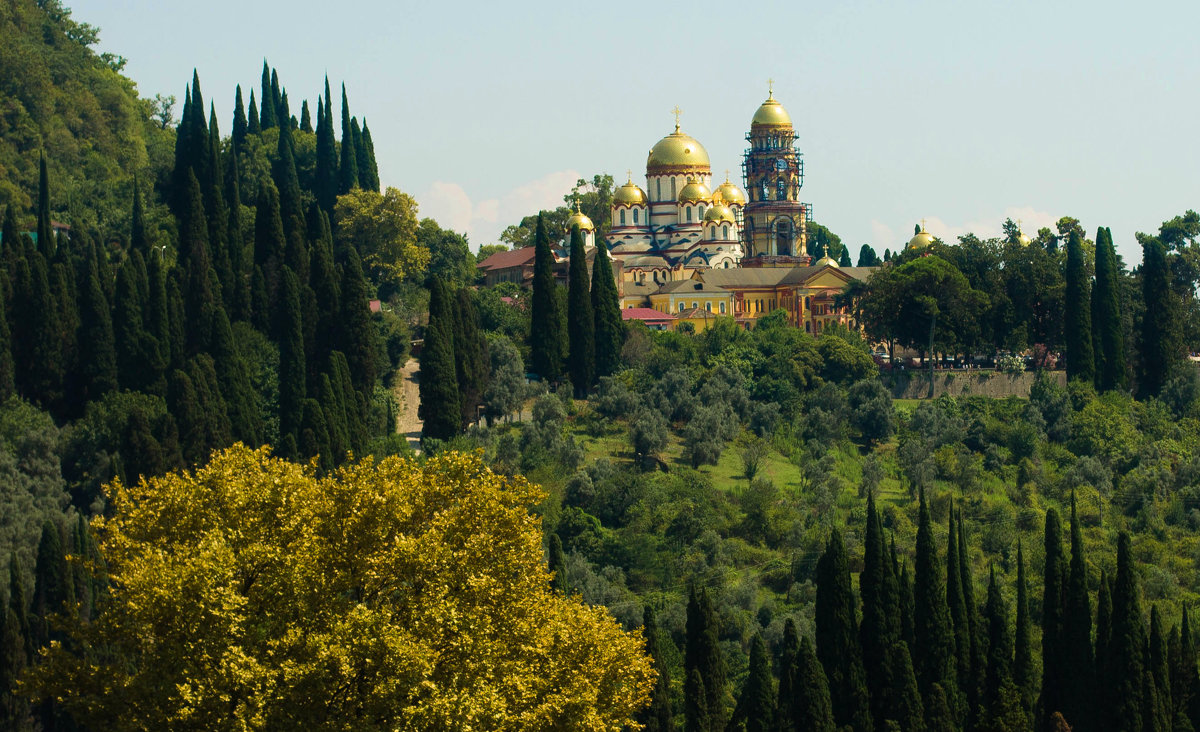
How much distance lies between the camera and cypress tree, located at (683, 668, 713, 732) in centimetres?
3697

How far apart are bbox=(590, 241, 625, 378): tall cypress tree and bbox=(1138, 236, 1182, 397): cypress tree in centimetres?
1815

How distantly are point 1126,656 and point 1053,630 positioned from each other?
10.0 feet

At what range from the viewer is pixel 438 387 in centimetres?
5944

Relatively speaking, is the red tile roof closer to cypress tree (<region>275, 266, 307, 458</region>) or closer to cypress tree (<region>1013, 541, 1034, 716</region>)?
cypress tree (<region>275, 266, 307, 458</region>)

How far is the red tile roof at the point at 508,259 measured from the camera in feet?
314

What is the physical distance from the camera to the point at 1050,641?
3934 cm

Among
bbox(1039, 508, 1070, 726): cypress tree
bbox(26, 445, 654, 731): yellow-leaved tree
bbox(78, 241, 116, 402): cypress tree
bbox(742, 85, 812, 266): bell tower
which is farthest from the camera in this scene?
bbox(742, 85, 812, 266): bell tower

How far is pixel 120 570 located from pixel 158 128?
88.8 meters

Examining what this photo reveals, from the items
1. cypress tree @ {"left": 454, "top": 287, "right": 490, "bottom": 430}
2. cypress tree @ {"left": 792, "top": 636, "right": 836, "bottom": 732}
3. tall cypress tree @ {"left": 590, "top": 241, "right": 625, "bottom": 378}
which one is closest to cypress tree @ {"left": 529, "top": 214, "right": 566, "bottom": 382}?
tall cypress tree @ {"left": 590, "top": 241, "right": 625, "bottom": 378}

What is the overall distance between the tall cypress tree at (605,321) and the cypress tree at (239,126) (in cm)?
2428

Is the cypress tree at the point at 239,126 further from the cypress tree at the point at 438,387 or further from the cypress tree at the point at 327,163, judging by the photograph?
the cypress tree at the point at 438,387

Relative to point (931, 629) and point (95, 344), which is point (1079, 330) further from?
point (95, 344)

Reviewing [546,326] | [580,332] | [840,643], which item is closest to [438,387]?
[546,326]

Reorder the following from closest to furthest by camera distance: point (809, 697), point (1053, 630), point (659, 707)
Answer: point (809, 697) < point (659, 707) < point (1053, 630)
